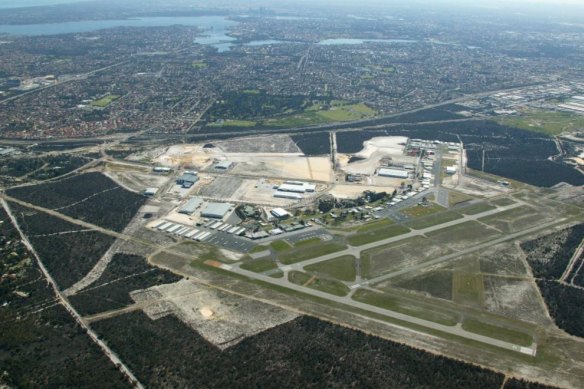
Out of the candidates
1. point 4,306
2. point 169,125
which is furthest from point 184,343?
point 169,125

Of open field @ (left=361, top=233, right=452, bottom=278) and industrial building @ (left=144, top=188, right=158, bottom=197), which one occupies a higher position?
industrial building @ (left=144, top=188, right=158, bottom=197)

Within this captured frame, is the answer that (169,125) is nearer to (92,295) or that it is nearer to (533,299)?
(92,295)

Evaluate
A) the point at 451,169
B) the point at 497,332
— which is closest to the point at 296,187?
the point at 451,169

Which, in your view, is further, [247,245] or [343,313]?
[247,245]

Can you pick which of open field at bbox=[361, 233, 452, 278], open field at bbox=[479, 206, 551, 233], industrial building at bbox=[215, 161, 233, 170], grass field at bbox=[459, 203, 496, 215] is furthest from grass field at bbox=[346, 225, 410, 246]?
industrial building at bbox=[215, 161, 233, 170]

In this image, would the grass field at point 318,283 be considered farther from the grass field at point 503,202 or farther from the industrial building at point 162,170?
the industrial building at point 162,170

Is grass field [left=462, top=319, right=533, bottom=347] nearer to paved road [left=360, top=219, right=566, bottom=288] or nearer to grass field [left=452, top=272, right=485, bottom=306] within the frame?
grass field [left=452, top=272, right=485, bottom=306]

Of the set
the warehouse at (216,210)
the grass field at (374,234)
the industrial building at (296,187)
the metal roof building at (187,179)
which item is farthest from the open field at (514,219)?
the metal roof building at (187,179)
